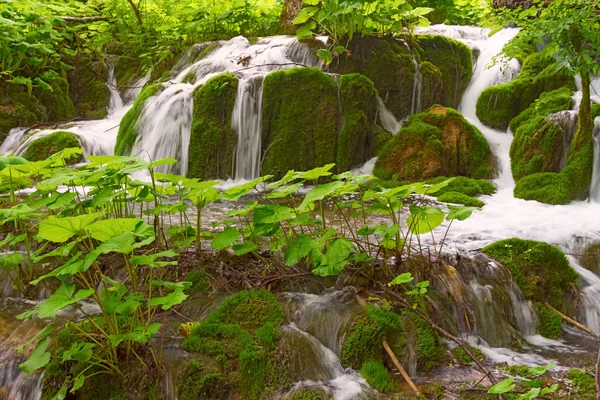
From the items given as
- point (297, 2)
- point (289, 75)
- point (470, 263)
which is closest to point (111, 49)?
point (297, 2)

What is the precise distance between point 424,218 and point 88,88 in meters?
9.98

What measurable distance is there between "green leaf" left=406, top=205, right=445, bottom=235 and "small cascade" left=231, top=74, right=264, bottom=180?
170 inches

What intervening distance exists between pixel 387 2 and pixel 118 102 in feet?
20.9

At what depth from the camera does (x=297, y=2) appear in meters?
10.3

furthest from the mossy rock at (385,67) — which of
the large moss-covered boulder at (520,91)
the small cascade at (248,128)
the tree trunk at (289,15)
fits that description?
the tree trunk at (289,15)

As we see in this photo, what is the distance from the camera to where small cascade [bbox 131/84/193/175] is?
24.4 ft

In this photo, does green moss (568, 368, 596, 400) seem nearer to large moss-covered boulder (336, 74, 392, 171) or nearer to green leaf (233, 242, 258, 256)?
green leaf (233, 242, 258, 256)

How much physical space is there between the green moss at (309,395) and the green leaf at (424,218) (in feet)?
3.93

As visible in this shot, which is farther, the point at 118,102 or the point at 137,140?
the point at 118,102

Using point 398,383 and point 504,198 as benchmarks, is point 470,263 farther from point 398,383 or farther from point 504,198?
point 504,198

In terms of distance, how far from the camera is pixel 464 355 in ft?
9.77

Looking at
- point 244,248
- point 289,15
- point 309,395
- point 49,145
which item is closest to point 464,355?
point 309,395

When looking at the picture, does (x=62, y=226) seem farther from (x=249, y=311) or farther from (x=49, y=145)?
(x=49, y=145)

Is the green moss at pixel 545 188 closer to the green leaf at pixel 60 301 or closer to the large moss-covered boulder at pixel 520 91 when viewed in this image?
the large moss-covered boulder at pixel 520 91
